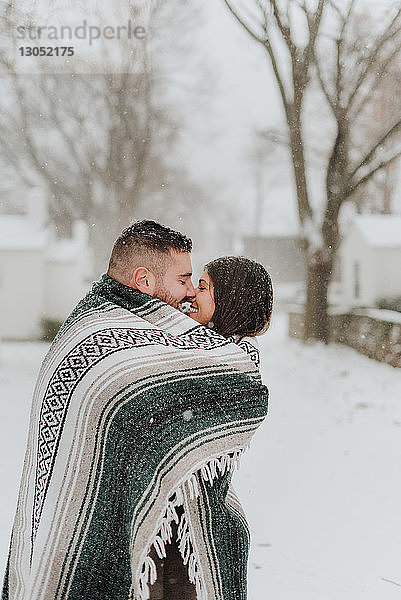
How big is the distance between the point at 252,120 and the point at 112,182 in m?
0.45

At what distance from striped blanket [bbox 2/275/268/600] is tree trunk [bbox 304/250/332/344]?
1.03 metres

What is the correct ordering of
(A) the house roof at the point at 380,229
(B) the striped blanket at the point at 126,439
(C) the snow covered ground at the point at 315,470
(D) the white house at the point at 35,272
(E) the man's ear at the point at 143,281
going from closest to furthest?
1. (B) the striped blanket at the point at 126,439
2. (E) the man's ear at the point at 143,281
3. (C) the snow covered ground at the point at 315,470
4. (D) the white house at the point at 35,272
5. (A) the house roof at the point at 380,229

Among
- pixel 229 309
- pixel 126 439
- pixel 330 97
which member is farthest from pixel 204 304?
pixel 330 97

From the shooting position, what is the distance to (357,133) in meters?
2.12

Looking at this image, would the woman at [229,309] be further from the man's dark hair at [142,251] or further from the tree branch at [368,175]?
the tree branch at [368,175]

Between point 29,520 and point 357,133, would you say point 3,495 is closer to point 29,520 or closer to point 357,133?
point 29,520

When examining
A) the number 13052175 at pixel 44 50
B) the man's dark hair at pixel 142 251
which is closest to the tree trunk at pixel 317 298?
the number 13052175 at pixel 44 50

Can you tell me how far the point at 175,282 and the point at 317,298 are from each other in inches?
40.9

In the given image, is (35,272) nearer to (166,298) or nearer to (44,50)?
(44,50)

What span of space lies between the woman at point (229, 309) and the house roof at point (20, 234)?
3.12 feet

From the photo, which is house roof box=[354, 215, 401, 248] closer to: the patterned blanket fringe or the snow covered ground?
the snow covered ground

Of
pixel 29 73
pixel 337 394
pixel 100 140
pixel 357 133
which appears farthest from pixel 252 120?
pixel 337 394

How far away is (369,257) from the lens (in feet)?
6.98

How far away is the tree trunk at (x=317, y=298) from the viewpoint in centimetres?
212
